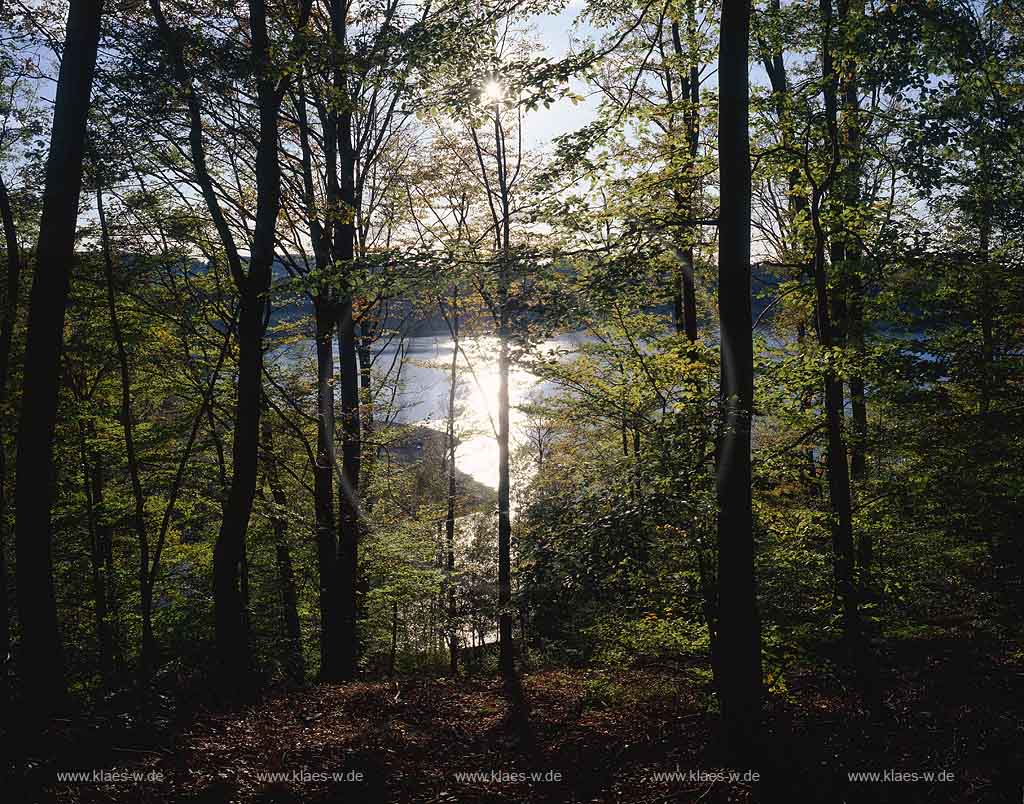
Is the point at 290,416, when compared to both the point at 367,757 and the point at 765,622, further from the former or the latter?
the point at 765,622

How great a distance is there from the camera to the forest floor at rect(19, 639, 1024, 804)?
4914mm

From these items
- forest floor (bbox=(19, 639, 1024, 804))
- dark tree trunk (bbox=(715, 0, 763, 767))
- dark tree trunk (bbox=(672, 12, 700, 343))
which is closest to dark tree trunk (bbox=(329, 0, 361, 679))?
forest floor (bbox=(19, 639, 1024, 804))

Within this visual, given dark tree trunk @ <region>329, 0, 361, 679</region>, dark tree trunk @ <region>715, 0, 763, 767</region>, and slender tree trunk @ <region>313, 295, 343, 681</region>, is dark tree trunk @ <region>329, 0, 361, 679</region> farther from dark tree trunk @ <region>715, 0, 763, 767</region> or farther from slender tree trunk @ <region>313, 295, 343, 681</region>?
dark tree trunk @ <region>715, 0, 763, 767</region>

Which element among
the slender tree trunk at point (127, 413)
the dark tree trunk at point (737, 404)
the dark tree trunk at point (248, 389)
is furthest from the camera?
the slender tree trunk at point (127, 413)

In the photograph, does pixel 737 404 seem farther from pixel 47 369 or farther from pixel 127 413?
pixel 127 413

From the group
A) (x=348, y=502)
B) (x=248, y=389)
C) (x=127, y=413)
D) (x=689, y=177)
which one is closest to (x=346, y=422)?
(x=348, y=502)

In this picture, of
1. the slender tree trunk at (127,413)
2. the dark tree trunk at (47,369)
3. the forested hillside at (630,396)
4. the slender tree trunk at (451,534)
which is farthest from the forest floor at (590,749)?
the slender tree trunk at (451,534)

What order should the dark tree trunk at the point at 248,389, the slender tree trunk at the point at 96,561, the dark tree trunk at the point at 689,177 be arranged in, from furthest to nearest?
1. the slender tree trunk at the point at 96,561
2. the dark tree trunk at the point at 248,389
3. the dark tree trunk at the point at 689,177

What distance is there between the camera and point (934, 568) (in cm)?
870

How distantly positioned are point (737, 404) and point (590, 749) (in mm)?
4044

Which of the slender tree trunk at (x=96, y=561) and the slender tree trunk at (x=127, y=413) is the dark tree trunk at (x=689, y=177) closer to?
the slender tree trunk at (x=127, y=413)

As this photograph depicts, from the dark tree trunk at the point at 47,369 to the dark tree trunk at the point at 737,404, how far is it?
6.73 m

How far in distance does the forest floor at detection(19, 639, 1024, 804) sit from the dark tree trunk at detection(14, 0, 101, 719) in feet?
4.07

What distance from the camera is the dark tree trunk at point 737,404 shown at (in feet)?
17.6
